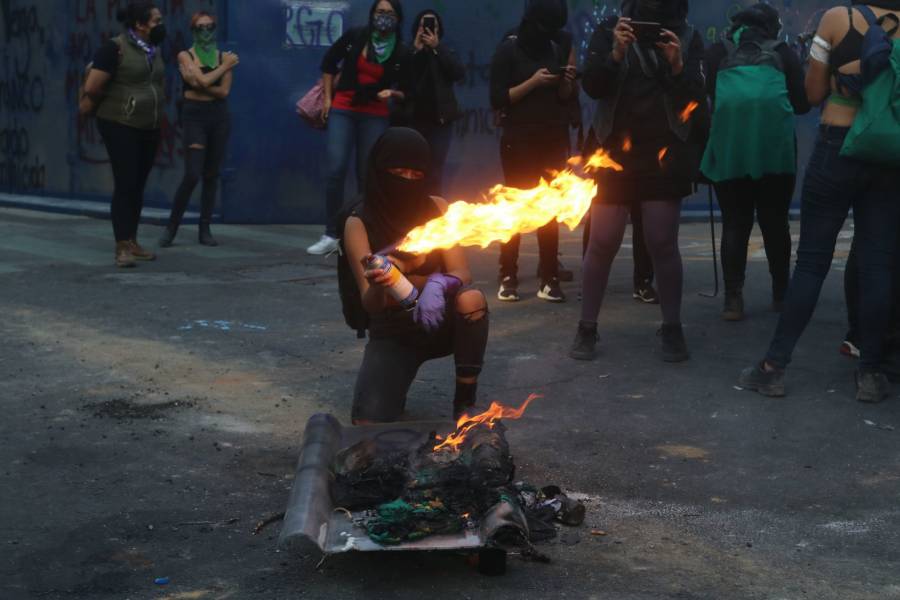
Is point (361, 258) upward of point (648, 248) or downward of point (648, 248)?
upward

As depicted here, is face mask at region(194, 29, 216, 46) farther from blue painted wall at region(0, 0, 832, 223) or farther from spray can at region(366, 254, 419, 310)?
spray can at region(366, 254, 419, 310)

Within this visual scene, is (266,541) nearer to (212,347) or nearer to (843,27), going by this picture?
(212,347)

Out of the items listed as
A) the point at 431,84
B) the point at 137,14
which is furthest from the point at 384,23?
the point at 137,14

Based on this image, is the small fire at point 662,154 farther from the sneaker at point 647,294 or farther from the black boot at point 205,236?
the black boot at point 205,236

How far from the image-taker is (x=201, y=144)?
1122cm

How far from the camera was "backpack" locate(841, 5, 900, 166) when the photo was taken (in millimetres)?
6004

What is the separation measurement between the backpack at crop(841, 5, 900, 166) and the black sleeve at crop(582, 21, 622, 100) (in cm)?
142

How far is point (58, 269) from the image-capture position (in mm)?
10055

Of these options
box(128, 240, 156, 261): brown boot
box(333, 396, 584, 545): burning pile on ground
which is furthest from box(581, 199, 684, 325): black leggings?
box(128, 240, 156, 261): brown boot

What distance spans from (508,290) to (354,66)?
2625 mm

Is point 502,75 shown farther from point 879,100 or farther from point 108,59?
point 879,100

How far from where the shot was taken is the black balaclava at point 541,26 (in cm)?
865

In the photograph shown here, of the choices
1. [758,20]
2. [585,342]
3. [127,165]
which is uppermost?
[758,20]

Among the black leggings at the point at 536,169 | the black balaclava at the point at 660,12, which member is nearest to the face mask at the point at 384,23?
the black leggings at the point at 536,169
